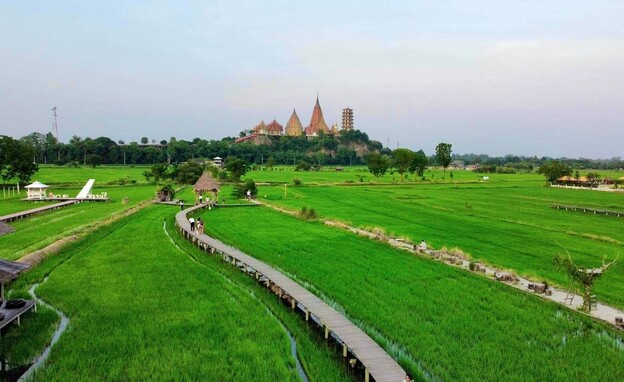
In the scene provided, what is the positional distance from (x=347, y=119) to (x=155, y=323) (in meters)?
189

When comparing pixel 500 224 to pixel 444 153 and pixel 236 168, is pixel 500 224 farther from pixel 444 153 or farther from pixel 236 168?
pixel 444 153

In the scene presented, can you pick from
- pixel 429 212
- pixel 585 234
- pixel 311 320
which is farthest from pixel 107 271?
pixel 429 212

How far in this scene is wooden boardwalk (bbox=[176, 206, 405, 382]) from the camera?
9695mm

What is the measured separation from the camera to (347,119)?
198250 millimetres

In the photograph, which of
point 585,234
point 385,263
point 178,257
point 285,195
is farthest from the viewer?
point 285,195

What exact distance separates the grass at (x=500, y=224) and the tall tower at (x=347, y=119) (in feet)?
Result: 470

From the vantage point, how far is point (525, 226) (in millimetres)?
32219

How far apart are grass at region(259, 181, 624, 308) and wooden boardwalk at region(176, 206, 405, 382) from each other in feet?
28.2

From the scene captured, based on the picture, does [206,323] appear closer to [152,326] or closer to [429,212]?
[152,326]

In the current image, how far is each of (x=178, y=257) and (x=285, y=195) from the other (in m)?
31.6

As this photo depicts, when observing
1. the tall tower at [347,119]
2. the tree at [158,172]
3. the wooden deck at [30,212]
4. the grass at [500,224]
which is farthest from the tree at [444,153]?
the tall tower at [347,119]

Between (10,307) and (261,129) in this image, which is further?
(261,129)

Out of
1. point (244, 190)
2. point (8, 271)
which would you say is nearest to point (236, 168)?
point (244, 190)

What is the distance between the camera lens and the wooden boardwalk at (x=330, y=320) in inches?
382
